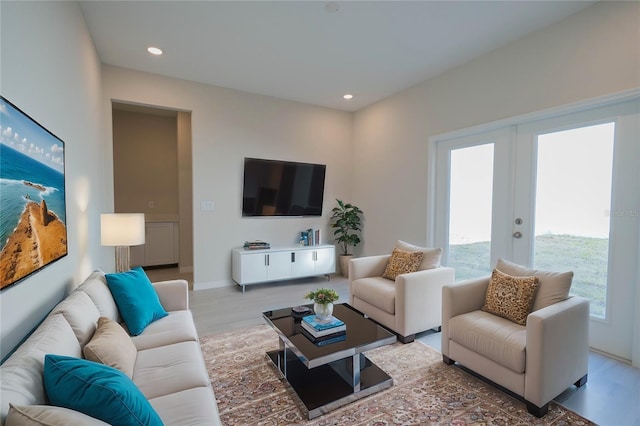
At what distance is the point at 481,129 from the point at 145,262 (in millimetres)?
5990

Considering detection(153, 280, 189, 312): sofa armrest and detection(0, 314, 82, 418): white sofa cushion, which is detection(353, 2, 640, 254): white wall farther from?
detection(0, 314, 82, 418): white sofa cushion

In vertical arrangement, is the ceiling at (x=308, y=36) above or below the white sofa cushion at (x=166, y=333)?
above

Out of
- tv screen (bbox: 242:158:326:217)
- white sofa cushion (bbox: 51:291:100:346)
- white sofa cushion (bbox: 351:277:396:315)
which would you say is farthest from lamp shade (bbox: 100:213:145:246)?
white sofa cushion (bbox: 351:277:396:315)

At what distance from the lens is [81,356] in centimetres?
143

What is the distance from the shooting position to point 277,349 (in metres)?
2.58

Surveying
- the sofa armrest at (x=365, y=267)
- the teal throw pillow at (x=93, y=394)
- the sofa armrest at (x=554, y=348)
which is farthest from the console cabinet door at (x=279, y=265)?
the teal throw pillow at (x=93, y=394)

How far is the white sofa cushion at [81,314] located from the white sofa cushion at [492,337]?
2.36 m

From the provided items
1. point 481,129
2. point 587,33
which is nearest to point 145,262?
point 481,129

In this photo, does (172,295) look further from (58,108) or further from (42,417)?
(42,417)

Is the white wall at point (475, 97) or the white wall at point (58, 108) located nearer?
the white wall at point (58, 108)

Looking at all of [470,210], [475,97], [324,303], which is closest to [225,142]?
[324,303]

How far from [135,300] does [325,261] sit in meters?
3.23

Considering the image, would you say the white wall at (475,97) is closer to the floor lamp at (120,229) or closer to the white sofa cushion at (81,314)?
the floor lamp at (120,229)

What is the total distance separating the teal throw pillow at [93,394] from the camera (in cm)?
99
